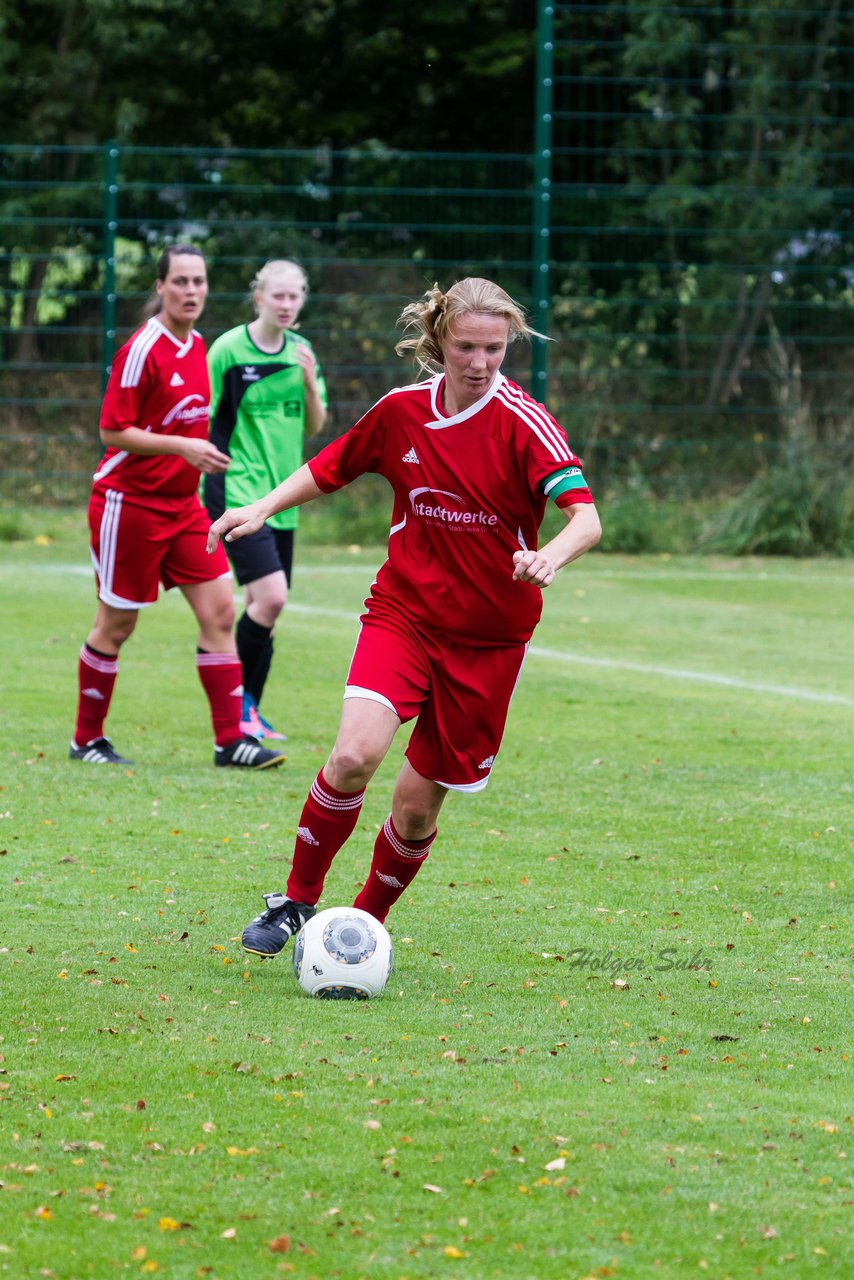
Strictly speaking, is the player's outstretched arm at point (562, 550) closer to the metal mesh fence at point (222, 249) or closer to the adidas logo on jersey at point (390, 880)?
the adidas logo on jersey at point (390, 880)

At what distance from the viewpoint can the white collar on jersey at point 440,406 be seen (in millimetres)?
5105

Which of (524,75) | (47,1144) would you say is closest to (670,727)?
(47,1144)

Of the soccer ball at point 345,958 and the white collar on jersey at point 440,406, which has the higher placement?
the white collar on jersey at point 440,406

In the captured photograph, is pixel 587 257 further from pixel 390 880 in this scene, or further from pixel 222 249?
pixel 390 880

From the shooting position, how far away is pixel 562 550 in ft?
15.6

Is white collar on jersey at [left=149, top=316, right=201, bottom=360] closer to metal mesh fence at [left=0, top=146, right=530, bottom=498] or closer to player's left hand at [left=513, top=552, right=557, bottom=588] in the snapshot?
player's left hand at [left=513, top=552, right=557, bottom=588]

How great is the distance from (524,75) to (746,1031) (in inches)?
893

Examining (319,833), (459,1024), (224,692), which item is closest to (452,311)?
(319,833)

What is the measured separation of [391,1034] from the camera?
4.60 meters

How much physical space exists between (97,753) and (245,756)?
2.18ft

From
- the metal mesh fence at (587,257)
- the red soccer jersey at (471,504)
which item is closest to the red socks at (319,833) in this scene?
the red soccer jersey at (471,504)

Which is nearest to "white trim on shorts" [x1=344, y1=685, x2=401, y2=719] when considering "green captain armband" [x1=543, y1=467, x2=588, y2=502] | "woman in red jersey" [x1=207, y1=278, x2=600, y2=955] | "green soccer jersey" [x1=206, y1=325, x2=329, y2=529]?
"woman in red jersey" [x1=207, y1=278, x2=600, y2=955]

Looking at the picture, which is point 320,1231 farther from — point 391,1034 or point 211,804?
point 211,804

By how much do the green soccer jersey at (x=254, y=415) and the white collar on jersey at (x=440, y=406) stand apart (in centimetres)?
392
